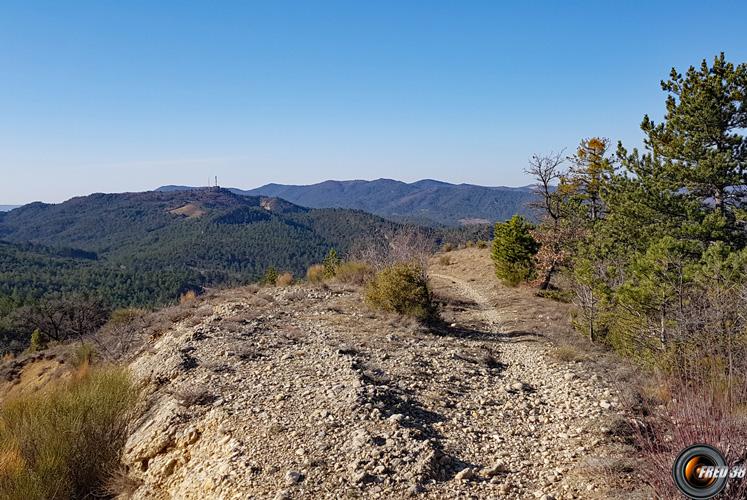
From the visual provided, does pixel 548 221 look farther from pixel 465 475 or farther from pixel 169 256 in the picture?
pixel 169 256

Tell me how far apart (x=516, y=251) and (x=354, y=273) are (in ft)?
27.9

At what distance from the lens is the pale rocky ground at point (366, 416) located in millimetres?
5129

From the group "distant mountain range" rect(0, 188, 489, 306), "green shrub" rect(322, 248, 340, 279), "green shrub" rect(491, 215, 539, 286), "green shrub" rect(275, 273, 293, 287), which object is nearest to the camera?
"green shrub" rect(275, 273, 293, 287)

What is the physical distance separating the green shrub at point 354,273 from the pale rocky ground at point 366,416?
6.85m

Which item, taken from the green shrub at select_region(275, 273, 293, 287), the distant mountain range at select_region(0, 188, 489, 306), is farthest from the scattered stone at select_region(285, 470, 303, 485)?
the distant mountain range at select_region(0, 188, 489, 306)

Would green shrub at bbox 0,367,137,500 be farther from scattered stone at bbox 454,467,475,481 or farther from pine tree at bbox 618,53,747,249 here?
pine tree at bbox 618,53,747,249

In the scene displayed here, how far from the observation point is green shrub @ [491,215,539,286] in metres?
22.7

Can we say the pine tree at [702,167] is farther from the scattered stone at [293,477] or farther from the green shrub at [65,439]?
the green shrub at [65,439]

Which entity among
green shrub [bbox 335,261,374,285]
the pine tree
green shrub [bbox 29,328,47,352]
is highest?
the pine tree

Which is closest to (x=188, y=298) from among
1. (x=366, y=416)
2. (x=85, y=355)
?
(x=85, y=355)

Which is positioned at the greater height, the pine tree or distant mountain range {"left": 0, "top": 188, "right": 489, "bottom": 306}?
the pine tree

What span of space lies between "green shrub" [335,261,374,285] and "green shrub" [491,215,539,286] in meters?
7.54

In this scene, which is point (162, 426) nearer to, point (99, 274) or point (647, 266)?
point (647, 266)

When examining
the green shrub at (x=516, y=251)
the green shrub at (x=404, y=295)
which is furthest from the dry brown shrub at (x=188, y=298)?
the green shrub at (x=516, y=251)
